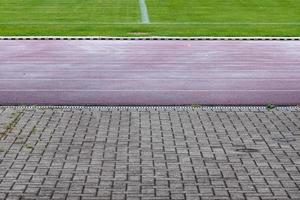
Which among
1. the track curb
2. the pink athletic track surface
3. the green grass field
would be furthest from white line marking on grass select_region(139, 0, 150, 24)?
the track curb

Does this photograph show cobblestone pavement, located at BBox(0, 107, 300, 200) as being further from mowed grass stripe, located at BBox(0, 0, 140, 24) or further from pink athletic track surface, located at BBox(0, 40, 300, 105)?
mowed grass stripe, located at BBox(0, 0, 140, 24)

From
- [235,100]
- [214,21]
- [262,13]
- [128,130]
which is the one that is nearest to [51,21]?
→ [214,21]

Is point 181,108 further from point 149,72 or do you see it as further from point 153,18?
point 153,18

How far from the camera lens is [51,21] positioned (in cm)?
3247

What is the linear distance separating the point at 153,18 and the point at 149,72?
15.4 metres

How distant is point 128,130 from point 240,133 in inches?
78.6

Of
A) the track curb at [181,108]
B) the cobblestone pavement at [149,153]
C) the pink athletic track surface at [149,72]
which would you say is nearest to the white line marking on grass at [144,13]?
the pink athletic track surface at [149,72]

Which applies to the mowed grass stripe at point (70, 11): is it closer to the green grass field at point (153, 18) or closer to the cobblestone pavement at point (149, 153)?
the green grass field at point (153, 18)

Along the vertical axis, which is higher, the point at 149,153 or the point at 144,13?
the point at 149,153

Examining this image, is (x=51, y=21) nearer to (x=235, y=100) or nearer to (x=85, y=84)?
(x=85, y=84)

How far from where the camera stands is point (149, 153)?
34.7 feet

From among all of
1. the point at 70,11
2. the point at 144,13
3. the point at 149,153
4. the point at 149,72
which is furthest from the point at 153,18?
the point at 149,153

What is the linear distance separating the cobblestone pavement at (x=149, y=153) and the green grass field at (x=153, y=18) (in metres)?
14.6

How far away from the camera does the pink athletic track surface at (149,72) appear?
15484mm
